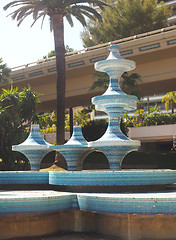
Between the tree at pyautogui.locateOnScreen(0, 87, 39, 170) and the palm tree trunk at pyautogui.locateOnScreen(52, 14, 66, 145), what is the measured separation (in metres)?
1.99

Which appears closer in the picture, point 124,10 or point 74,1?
point 74,1

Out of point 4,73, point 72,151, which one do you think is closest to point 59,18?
point 4,73

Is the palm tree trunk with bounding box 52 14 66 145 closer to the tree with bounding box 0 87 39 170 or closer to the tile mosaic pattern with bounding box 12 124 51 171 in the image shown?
the tree with bounding box 0 87 39 170

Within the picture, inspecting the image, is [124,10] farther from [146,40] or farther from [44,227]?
[44,227]

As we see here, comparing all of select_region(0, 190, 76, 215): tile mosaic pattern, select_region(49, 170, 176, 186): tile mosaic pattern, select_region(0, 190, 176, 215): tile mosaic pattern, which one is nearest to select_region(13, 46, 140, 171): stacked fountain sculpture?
select_region(49, 170, 176, 186): tile mosaic pattern

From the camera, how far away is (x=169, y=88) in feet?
118

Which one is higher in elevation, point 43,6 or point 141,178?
point 43,6

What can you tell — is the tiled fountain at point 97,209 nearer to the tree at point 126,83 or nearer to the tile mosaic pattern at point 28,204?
the tile mosaic pattern at point 28,204

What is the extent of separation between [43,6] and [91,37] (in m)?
38.3

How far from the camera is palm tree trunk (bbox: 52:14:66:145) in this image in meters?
28.8

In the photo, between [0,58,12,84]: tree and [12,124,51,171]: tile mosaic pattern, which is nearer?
[12,124,51,171]: tile mosaic pattern

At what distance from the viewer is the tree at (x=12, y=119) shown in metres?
25.2

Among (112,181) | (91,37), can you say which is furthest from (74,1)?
(91,37)

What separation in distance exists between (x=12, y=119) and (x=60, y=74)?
553 centimetres
